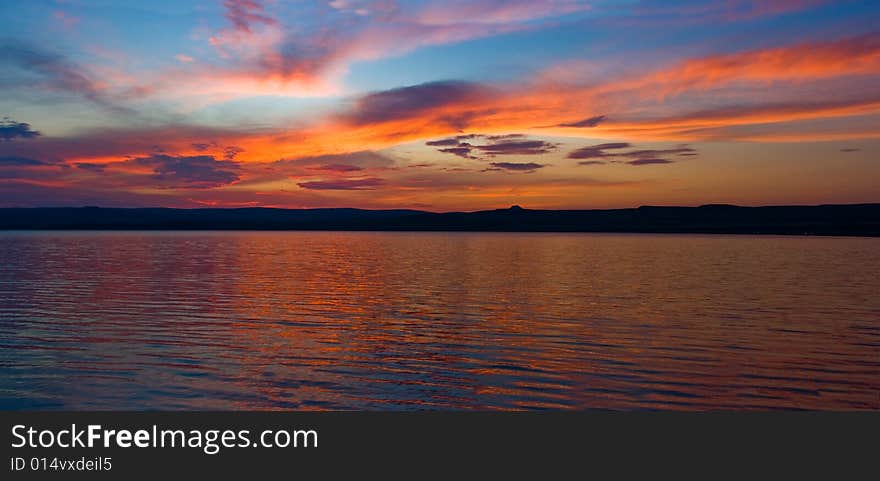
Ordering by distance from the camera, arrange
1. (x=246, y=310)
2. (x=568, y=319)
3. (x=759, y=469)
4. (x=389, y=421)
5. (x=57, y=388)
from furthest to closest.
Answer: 1. (x=246, y=310)
2. (x=568, y=319)
3. (x=57, y=388)
4. (x=389, y=421)
5. (x=759, y=469)

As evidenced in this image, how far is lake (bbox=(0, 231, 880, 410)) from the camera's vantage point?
50.0ft

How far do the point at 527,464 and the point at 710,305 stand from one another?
75.0 ft

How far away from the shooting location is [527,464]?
11.3 m

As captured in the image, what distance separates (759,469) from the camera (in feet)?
36.8

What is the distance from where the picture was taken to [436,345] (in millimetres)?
21344

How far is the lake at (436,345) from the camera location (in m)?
15.2

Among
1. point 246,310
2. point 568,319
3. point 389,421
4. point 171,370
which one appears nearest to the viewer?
point 389,421

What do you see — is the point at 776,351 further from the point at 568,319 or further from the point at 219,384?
the point at 219,384

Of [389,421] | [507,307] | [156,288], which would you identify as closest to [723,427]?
[389,421]

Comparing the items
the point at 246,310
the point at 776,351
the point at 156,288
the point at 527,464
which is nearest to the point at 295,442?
the point at 527,464

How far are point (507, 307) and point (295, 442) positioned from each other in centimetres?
1957

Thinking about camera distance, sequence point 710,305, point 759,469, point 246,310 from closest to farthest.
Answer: point 759,469, point 246,310, point 710,305

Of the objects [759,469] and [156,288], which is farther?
[156,288]

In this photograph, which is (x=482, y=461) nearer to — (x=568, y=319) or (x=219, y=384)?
(x=219, y=384)
